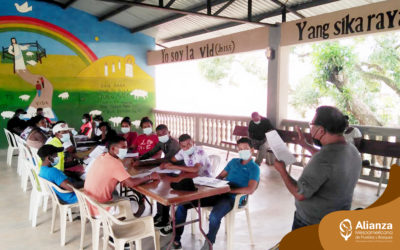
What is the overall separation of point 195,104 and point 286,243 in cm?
1970

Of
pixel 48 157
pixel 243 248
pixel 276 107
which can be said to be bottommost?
pixel 243 248

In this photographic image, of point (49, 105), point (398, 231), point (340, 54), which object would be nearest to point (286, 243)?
point (398, 231)

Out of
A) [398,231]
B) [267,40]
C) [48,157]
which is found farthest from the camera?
[267,40]

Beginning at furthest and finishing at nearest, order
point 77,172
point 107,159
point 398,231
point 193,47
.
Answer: point 193,47 → point 77,172 → point 107,159 → point 398,231

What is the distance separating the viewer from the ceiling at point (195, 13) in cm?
646

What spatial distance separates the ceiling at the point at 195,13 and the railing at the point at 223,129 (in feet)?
7.42

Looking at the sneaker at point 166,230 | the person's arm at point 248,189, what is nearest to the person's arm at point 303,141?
the person's arm at point 248,189

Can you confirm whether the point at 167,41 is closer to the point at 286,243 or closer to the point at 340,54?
the point at 340,54

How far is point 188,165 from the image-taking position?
3.68 metres

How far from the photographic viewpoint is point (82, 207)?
3055mm

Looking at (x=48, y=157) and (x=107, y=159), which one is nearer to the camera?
(x=107, y=159)

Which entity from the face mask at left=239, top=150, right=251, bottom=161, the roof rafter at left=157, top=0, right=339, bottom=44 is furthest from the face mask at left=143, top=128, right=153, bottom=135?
the roof rafter at left=157, top=0, right=339, bottom=44

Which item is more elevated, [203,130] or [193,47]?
[193,47]

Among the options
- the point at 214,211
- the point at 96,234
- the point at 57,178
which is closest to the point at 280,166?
the point at 214,211
